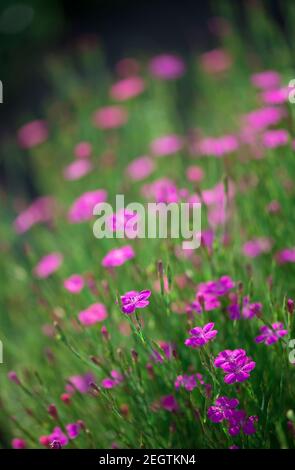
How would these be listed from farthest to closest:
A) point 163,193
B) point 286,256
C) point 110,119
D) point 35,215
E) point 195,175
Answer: point 110,119
point 35,215
point 195,175
point 163,193
point 286,256

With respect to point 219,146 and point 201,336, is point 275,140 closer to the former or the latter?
point 219,146

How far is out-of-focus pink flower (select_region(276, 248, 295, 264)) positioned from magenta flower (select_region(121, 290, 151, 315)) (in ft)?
2.02

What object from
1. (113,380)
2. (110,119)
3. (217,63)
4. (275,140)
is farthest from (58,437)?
(217,63)

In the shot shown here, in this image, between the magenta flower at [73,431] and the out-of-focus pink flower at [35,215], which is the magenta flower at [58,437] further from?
the out-of-focus pink flower at [35,215]

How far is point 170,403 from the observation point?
143 cm

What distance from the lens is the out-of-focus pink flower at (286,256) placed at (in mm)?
1658

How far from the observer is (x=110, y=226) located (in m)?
1.52

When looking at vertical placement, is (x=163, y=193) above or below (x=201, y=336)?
above

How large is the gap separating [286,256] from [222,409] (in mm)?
611

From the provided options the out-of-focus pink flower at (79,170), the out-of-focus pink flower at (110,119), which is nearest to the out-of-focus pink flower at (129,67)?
the out-of-focus pink flower at (110,119)

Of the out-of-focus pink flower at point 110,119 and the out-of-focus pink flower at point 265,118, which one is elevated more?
the out-of-focus pink flower at point 110,119

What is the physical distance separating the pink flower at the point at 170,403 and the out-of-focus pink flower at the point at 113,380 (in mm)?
120

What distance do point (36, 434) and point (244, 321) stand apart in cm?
84

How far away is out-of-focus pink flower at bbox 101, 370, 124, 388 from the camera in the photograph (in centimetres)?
140
